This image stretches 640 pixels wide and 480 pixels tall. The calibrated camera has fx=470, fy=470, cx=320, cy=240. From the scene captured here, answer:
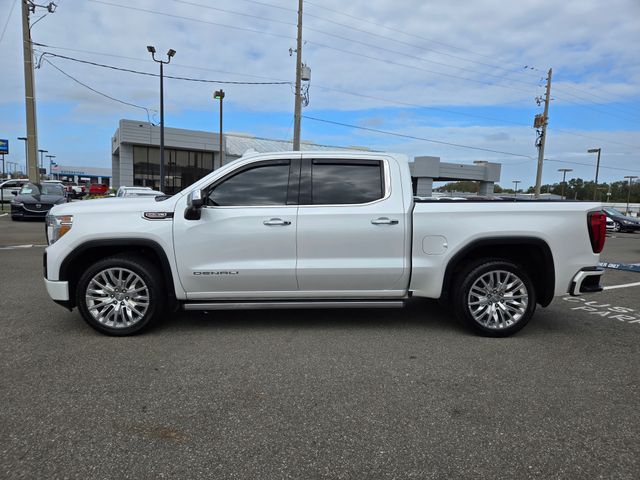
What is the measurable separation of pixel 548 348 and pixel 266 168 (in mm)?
3393

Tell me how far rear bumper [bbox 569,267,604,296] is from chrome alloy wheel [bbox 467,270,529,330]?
0.51 metres

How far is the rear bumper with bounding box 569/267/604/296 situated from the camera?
4922mm

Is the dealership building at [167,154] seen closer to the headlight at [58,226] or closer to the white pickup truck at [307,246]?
the headlight at [58,226]

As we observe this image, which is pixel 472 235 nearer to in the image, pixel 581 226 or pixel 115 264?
pixel 581 226

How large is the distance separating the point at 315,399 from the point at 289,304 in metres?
1.55

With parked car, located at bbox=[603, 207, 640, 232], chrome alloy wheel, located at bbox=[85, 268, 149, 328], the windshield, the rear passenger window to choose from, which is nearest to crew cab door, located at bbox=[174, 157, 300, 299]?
the rear passenger window

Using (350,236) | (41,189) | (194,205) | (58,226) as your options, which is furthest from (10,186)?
(350,236)

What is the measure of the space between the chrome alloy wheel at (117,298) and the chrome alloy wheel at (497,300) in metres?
3.41

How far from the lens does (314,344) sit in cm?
464

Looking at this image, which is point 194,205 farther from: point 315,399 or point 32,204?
point 32,204

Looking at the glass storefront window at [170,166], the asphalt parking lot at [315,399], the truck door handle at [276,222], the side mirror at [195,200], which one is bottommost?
the asphalt parking lot at [315,399]

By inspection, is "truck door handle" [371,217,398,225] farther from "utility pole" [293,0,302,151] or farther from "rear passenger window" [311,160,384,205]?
"utility pole" [293,0,302,151]

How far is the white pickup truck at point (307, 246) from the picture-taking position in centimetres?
471

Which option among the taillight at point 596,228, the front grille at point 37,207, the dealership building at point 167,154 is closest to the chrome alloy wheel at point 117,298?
the taillight at point 596,228
